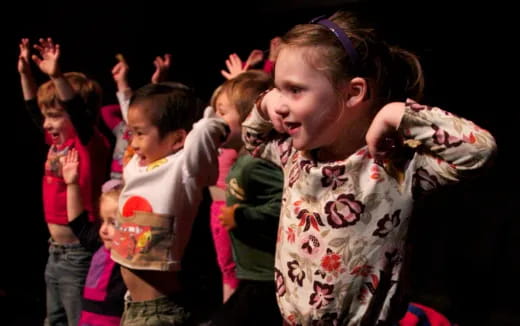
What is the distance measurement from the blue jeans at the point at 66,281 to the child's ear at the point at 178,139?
0.80m

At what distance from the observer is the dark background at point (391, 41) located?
6.97ft

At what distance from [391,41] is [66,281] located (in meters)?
1.61

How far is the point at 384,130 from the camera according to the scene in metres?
1.26

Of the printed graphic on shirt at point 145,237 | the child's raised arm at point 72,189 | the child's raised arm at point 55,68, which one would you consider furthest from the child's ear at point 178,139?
the child's raised arm at point 55,68

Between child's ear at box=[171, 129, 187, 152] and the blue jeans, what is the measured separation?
2.63 ft

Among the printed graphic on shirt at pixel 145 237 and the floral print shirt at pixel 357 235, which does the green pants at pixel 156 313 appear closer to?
the printed graphic on shirt at pixel 145 237

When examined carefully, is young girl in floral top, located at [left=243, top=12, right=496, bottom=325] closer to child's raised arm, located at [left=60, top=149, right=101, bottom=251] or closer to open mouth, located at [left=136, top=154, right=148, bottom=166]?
open mouth, located at [left=136, top=154, right=148, bottom=166]

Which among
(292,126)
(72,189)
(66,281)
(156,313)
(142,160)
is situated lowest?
(66,281)

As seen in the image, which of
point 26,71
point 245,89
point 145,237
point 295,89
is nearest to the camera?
point 295,89

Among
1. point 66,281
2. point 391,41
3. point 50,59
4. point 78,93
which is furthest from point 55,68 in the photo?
point 391,41

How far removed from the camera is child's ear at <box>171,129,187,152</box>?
2033 mm

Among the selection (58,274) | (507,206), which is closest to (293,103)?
(507,206)

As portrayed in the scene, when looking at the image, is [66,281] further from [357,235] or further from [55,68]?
[357,235]

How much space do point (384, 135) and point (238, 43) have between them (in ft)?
5.51
